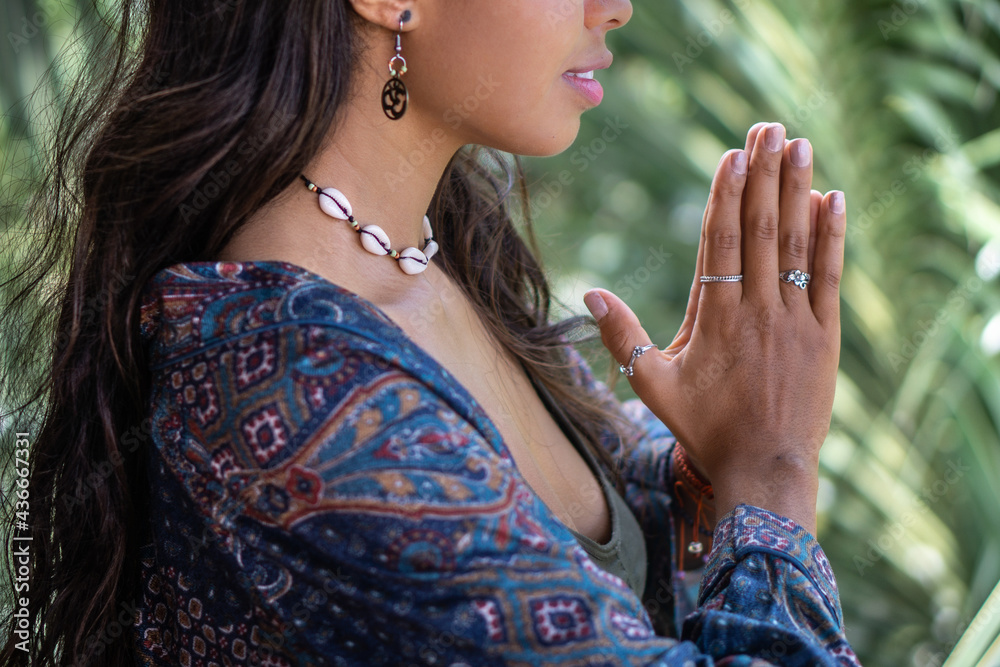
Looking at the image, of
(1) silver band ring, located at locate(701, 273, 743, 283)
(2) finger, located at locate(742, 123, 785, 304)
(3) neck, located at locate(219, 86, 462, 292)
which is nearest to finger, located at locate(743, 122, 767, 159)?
(2) finger, located at locate(742, 123, 785, 304)

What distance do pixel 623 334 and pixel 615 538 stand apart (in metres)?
0.24

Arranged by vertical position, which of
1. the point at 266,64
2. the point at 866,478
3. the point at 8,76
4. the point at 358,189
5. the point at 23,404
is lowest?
the point at 866,478

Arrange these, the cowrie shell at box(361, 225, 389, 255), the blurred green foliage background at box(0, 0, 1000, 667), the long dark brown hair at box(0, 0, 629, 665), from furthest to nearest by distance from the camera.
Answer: the blurred green foliage background at box(0, 0, 1000, 667) → the cowrie shell at box(361, 225, 389, 255) → the long dark brown hair at box(0, 0, 629, 665)

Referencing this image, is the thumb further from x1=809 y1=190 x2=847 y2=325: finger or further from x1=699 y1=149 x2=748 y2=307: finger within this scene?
x1=809 y1=190 x2=847 y2=325: finger

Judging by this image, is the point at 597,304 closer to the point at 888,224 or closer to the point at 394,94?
the point at 394,94

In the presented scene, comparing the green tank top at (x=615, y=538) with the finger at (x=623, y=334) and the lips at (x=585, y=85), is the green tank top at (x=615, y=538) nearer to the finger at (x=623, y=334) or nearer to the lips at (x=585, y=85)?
the finger at (x=623, y=334)

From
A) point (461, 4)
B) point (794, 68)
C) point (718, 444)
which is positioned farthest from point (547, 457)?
point (794, 68)

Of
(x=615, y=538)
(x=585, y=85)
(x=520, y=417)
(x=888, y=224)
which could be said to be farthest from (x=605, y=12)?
(x=888, y=224)

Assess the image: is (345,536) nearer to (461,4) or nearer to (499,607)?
(499,607)

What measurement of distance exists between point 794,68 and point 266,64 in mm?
1295

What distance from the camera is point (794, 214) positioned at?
38.8 inches

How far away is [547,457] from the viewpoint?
108 cm

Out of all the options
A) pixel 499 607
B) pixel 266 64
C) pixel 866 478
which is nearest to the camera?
pixel 499 607

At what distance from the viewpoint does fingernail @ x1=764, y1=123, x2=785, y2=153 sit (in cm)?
95
